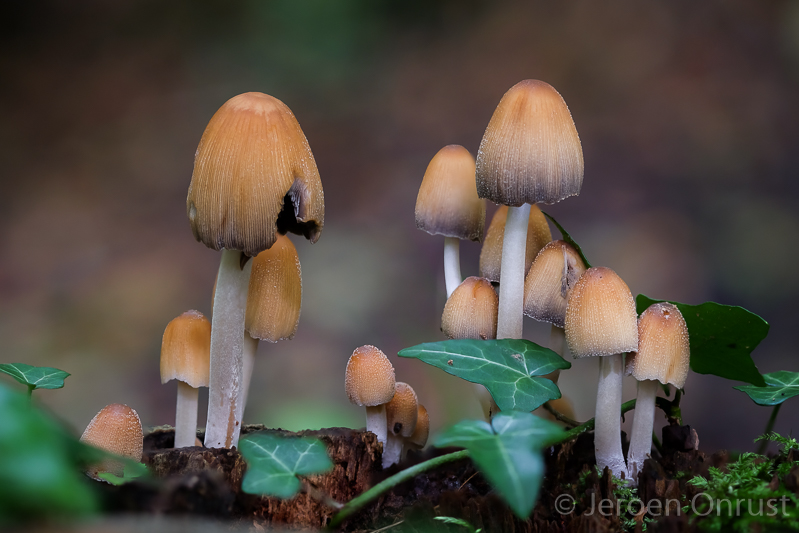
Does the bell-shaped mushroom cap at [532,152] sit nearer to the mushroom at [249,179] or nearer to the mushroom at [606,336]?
the mushroom at [606,336]

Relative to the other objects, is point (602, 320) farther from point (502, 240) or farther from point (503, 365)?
point (502, 240)

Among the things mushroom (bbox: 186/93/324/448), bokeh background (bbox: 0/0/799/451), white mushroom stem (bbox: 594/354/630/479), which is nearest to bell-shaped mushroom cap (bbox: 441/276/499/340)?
white mushroom stem (bbox: 594/354/630/479)

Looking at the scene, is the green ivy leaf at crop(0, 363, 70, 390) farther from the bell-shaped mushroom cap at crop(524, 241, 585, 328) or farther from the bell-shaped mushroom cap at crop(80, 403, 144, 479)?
the bell-shaped mushroom cap at crop(524, 241, 585, 328)

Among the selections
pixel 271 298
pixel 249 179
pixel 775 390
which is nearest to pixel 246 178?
pixel 249 179

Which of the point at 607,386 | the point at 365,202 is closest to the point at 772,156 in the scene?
the point at 365,202

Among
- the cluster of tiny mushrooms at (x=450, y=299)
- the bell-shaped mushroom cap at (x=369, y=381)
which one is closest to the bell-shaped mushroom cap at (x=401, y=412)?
the cluster of tiny mushrooms at (x=450, y=299)

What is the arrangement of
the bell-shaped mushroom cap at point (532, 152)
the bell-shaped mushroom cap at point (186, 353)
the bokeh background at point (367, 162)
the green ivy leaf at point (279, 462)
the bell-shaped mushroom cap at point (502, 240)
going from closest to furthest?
the green ivy leaf at point (279, 462)
the bell-shaped mushroom cap at point (532, 152)
the bell-shaped mushroom cap at point (186, 353)
the bell-shaped mushroom cap at point (502, 240)
the bokeh background at point (367, 162)
